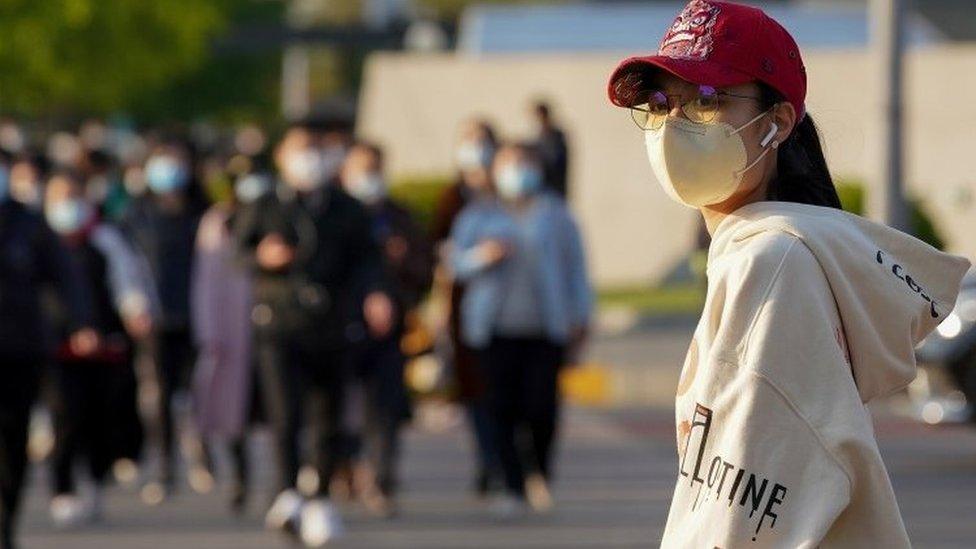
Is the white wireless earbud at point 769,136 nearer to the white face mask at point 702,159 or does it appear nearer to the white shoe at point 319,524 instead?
the white face mask at point 702,159

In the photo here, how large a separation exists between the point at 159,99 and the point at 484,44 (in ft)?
166

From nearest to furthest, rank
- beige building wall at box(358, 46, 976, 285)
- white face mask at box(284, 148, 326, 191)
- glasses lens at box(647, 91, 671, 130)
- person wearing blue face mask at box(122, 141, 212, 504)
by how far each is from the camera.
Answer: glasses lens at box(647, 91, 671, 130) < white face mask at box(284, 148, 326, 191) < person wearing blue face mask at box(122, 141, 212, 504) < beige building wall at box(358, 46, 976, 285)

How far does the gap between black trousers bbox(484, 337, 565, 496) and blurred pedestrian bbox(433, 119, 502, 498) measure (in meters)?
0.17

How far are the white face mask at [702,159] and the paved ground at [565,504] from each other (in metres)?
7.48

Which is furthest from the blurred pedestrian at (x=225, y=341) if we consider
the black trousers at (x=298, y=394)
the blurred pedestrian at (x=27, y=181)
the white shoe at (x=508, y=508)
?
the white shoe at (x=508, y=508)

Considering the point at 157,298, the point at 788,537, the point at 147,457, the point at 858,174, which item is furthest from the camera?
the point at 858,174

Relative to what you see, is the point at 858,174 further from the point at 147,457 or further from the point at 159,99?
the point at 159,99

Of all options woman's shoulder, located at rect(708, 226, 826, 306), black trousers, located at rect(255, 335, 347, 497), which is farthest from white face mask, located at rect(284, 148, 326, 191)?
woman's shoulder, located at rect(708, 226, 826, 306)

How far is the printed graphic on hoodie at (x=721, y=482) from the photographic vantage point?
337 centimetres

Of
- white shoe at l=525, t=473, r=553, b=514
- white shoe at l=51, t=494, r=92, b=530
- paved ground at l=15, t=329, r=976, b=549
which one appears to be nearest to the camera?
paved ground at l=15, t=329, r=976, b=549

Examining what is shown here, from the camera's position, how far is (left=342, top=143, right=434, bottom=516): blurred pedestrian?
41.7 feet

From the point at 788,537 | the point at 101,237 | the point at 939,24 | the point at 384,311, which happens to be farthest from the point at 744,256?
the point at 939,24

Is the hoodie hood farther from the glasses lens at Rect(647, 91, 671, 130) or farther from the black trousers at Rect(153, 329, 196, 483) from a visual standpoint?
the black trousers at Rect(153, 329, 196, 483)

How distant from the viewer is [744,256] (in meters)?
3.41
